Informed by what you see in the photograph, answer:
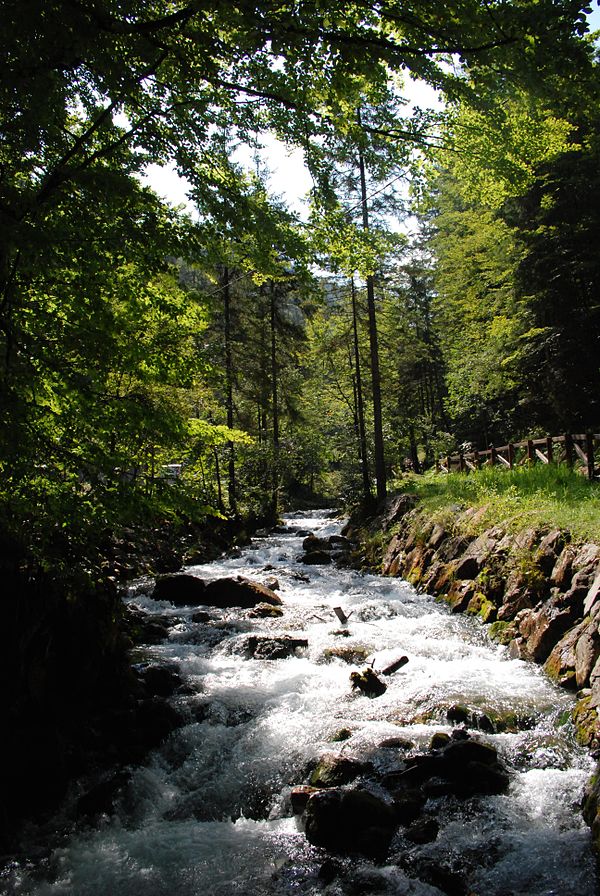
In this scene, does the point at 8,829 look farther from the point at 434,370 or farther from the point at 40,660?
the point at 434,370

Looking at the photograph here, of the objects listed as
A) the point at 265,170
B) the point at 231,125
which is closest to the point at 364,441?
the point at 265,170

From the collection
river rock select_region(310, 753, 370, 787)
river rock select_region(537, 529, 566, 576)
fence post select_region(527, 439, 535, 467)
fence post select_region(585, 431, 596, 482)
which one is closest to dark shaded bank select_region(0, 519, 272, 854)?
river rock select_region(310, 753, 370, 787)

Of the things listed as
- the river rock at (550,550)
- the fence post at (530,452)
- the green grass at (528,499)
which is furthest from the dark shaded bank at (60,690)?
the fence post at (530,452)

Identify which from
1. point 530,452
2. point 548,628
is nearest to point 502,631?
point 548,628

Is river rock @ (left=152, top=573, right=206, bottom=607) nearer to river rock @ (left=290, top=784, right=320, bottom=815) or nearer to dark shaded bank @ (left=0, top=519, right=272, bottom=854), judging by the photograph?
dark shaded bank @ (left=0, top=519, right=272, bottom=854)

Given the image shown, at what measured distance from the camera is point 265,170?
23.0m

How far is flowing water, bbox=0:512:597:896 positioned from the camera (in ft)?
13.4

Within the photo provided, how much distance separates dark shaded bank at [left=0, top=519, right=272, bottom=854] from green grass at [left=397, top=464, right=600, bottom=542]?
627cm

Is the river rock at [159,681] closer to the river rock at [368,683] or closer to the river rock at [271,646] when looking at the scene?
the river rock at [271,646]

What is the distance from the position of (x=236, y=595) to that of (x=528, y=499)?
20.8 feet

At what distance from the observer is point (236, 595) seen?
1151 centimetres

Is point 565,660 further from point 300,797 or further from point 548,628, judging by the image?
point 300,797

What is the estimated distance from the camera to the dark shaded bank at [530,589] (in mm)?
6039

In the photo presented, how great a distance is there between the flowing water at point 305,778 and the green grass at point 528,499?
2.21 metres
